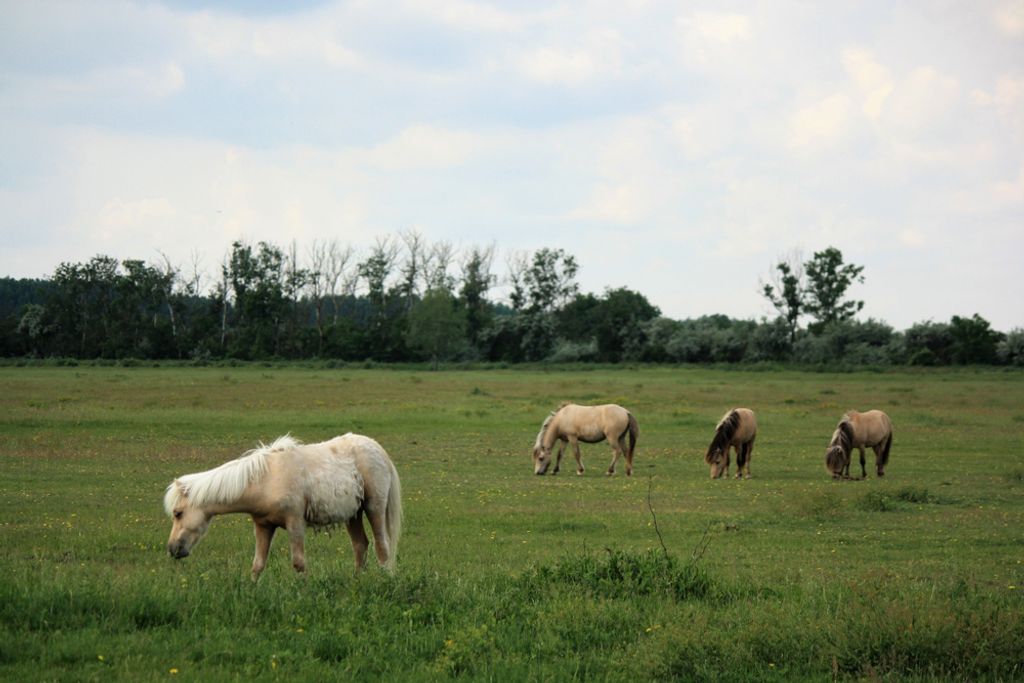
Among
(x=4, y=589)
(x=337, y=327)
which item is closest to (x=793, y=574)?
(x=4, y=589)

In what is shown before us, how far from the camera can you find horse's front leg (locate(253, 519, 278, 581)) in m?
9.34

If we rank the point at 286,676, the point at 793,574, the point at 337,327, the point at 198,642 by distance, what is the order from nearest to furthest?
the point at 286,676
the point at 198,642
the point at 793,574
the point at 337,327

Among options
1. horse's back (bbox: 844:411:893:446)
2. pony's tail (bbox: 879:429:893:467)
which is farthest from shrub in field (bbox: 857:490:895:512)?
pony's tail (bbox: 879:429:893:467)

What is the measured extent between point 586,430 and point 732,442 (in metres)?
3.74

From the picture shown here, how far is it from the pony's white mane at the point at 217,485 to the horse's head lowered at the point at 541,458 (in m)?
13.1

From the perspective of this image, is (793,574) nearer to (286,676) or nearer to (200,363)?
(286,676)

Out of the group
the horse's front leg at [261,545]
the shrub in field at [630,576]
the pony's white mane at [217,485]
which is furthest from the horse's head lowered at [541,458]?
the pony's white mane at [217,485]

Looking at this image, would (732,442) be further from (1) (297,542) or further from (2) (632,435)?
(1) (297,542)

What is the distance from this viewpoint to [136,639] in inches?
275

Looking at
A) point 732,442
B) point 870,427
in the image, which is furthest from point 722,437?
point 870,427

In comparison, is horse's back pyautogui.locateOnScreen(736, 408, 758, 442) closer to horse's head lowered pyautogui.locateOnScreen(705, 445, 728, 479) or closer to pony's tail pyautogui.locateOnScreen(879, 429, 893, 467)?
horse's head lowered pyautogui.locateOnScreen(705, 445, 728, 479)

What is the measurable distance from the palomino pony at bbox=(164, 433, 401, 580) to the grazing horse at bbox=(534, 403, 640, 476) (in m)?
12.1

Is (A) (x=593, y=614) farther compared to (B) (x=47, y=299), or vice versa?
(B) (x=47, y=299)

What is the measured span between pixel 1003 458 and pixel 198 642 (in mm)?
22883
